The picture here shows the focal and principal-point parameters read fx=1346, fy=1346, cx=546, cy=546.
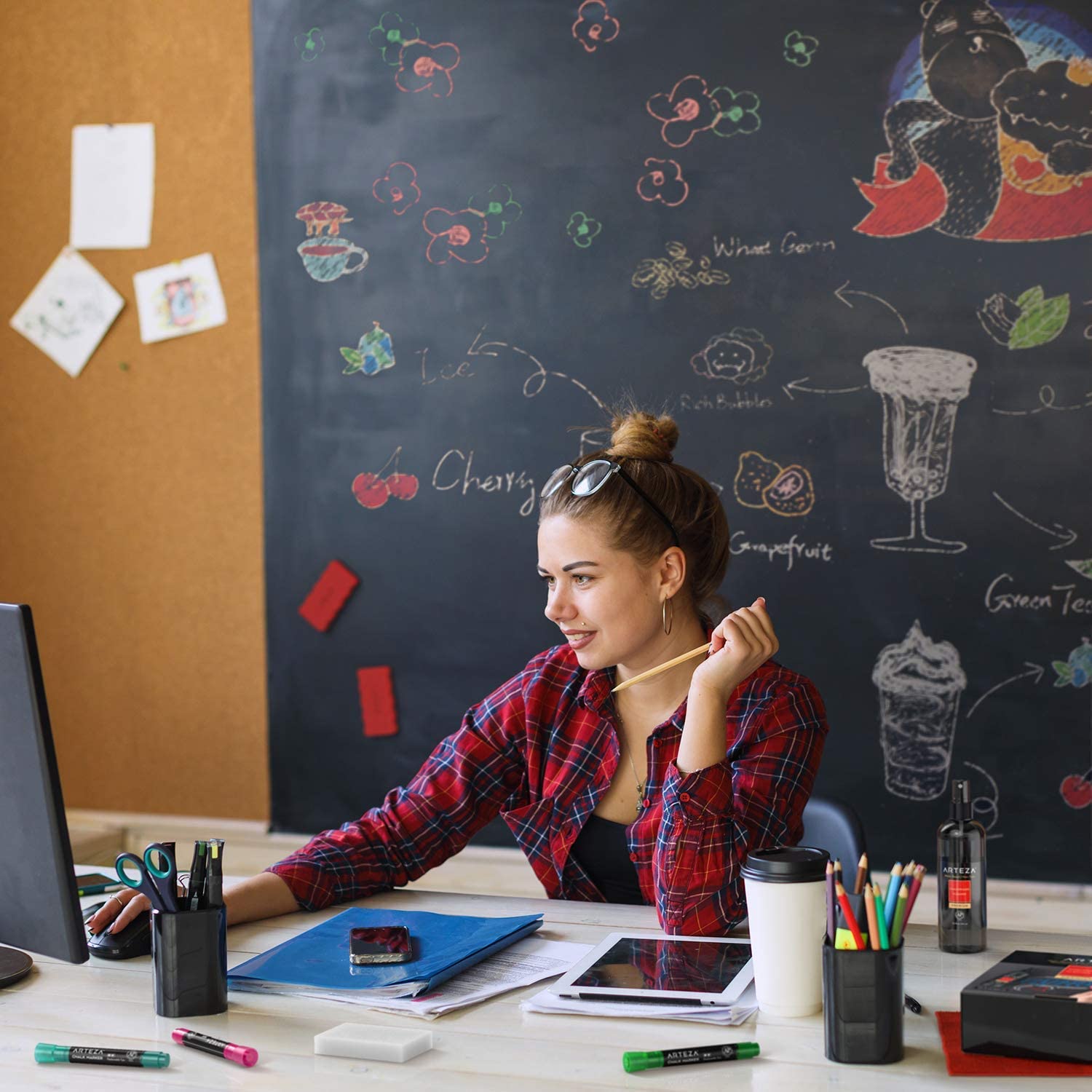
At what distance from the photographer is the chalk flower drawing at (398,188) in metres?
3.15

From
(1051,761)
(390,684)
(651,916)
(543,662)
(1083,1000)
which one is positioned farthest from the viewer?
(390,684)

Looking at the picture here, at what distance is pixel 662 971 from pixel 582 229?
6.64ft

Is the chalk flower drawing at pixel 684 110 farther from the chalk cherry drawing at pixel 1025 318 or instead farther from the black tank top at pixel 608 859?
the black tank top at pixel 608 859

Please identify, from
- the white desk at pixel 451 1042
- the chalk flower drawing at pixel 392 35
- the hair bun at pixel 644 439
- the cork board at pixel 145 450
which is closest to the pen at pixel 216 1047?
the white desk at pixel 451 1042

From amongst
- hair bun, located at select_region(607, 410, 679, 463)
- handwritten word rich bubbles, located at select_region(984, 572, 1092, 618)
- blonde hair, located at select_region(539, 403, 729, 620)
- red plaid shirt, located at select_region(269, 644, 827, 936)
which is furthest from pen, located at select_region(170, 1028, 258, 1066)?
handwritten word rich bubbles, located at select_region(984, 572, 1092, 618)

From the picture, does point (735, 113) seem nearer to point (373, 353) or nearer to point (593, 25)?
point (593, 25)

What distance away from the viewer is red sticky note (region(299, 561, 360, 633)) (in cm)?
323

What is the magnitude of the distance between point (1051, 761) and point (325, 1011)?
6.35 feet

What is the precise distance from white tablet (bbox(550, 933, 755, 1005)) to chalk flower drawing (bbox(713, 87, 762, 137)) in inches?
76.7

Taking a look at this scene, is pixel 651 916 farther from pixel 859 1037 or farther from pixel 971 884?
pixel 859 1037

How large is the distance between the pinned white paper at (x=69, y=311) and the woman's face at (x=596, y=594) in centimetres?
193

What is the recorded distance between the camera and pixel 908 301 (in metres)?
2.82

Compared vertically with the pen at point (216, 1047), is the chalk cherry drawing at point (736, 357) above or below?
above

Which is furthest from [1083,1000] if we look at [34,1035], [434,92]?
[434,92]
